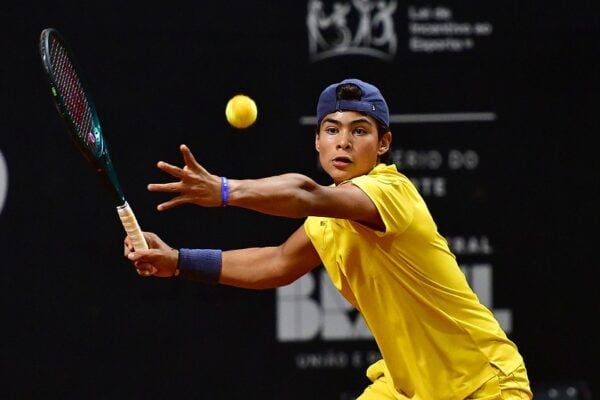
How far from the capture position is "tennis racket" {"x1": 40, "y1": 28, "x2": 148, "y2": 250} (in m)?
4.59

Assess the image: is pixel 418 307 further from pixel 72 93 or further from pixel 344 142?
pixel 72 93

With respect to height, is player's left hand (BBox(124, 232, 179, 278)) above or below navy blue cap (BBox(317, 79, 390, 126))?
below

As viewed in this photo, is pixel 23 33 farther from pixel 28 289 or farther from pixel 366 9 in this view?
pixel 366 9

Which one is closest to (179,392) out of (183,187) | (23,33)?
(23,33)

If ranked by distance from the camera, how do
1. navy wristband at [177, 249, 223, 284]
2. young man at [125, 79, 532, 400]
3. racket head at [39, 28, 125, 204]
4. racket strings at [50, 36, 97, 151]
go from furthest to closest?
navy wristband at [177, 249, 223, 284]
young man at [125, 79, 532, 400]
racket strings at [50, 36, 97, 151]
racket head at [39, 28, 125, 204]

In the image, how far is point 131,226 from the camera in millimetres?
4648

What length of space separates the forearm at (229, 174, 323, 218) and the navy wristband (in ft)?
3.52

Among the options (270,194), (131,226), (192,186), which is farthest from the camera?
(131,226)

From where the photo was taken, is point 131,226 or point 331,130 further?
point 331,130

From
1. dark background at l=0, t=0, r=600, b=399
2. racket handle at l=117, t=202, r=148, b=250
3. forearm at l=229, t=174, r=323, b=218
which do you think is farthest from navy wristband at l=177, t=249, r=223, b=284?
dark background at l=0, t=0, r=600, b=399

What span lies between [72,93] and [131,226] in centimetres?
62

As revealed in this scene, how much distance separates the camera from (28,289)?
6770mm

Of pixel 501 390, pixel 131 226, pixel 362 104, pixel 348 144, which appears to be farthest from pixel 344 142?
pixel 501 390

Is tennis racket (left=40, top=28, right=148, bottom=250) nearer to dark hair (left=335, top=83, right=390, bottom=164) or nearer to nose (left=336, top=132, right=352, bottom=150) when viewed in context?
nose (left=336, top=132, right=352, bottom=150)
